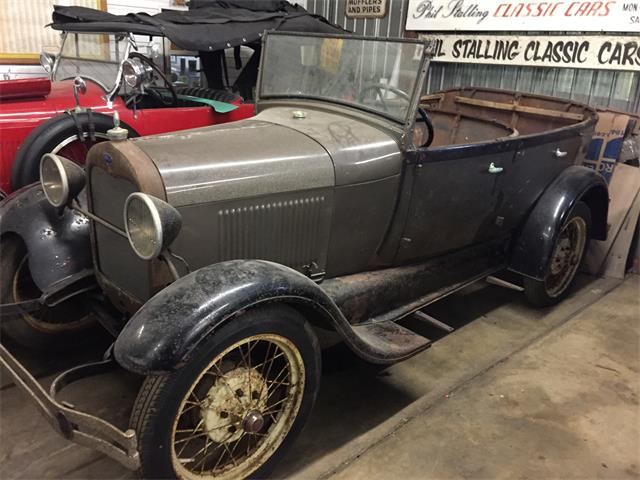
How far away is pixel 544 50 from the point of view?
4.92 m

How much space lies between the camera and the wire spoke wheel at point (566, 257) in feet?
12.0

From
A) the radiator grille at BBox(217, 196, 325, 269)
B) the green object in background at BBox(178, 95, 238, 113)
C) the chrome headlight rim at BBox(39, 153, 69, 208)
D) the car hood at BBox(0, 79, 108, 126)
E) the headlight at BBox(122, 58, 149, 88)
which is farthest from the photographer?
the green object in background at BBox(178, 95, 238, 113)

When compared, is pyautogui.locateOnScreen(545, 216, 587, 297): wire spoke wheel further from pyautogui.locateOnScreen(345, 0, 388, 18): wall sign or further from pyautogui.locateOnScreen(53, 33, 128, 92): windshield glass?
pyautogui.locateOnScreen(345, 0, 388, 18): wall sign

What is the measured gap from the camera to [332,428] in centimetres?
244

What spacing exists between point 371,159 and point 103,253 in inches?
51.0

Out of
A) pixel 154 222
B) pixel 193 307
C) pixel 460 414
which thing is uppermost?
pixel 154 222

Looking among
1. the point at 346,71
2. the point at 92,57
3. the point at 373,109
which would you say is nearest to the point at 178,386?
the point at 373,109

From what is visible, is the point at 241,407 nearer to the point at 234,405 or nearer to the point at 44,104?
the point at 234,405

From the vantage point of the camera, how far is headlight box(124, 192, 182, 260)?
1719 millimetres

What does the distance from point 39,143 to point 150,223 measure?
230cm

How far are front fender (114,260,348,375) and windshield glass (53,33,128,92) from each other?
3.16 meters

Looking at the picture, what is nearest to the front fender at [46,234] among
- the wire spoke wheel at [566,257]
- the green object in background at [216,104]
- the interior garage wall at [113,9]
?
the green object in background at [216,104]

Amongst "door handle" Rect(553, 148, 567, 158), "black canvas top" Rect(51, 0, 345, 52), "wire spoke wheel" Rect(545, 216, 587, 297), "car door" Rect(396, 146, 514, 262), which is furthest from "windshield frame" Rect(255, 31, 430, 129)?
"wire spoke wheel" Rect(545, 216, 587, 297)

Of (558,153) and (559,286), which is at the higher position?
(558,153)
